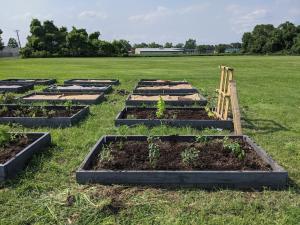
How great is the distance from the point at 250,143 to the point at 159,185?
191 centimetres

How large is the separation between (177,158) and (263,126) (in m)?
3.31

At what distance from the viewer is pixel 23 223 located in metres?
3.64

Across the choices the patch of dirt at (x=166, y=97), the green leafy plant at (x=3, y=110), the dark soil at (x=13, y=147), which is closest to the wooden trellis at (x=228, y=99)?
the patch of dirt at (x=166, y=97)

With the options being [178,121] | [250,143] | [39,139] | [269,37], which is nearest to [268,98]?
[178,121]

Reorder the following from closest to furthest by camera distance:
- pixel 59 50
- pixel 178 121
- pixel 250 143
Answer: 1. pixel 250 143
2. pixel 178 121
3. pixel 59 50

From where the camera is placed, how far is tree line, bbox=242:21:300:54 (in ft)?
267

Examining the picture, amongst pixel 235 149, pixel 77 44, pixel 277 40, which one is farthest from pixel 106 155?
pixel 277 40

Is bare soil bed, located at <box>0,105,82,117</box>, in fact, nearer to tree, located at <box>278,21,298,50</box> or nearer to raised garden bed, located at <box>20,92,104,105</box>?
raised garden bed, located at <box>20,92,104,105</box>

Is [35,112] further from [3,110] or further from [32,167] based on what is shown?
[32,167]

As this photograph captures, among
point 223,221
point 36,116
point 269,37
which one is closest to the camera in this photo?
point 223,221

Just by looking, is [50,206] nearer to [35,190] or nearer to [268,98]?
[35,190]

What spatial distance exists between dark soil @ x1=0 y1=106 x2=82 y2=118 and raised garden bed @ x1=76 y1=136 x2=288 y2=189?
267 centimetres

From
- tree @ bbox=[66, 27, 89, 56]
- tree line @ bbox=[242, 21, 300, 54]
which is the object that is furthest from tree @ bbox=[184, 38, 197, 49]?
tree @ bbox=[66, 27, 89, 56]

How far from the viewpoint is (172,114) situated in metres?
8.07
